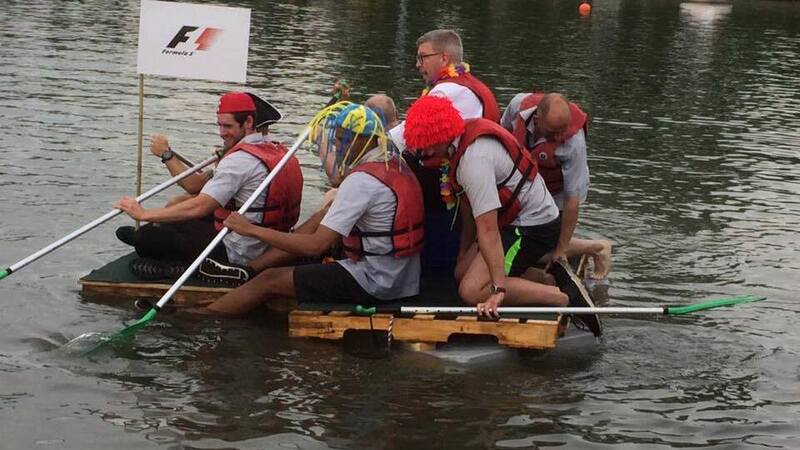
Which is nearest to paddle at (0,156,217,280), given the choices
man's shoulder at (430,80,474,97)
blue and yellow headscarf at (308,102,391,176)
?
blue and yellow headscarf at (308,102,391,176)

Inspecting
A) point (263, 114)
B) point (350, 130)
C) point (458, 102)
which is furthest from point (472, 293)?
point (263, 114)

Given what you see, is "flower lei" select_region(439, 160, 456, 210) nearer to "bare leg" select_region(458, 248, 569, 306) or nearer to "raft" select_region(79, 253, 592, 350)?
"bare leg" select_region(458, 248, 569, 306)

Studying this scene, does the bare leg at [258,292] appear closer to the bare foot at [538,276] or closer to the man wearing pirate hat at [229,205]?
the man wearing pirate hat at [229,205]

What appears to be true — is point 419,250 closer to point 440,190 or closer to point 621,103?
point 440,190

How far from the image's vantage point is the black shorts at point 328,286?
8953mm

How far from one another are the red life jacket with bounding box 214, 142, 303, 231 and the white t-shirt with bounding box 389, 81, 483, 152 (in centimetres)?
89

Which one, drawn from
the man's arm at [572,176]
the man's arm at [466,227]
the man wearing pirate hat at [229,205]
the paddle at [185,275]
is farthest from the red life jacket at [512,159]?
the man wearing pirate hat at [229,205]

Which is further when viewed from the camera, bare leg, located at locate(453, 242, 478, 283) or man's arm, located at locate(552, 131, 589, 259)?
man's arm, located at locate(552, 131, 589, 259)

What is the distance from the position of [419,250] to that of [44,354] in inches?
108

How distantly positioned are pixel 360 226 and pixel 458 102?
1309mm

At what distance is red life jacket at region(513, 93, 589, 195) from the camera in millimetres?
9891

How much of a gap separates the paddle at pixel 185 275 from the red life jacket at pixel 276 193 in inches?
4.9

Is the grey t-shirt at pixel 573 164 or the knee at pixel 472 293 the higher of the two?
the grey t-shirt at pixel 573 164

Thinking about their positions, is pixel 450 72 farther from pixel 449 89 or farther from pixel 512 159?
pixel 512 159
